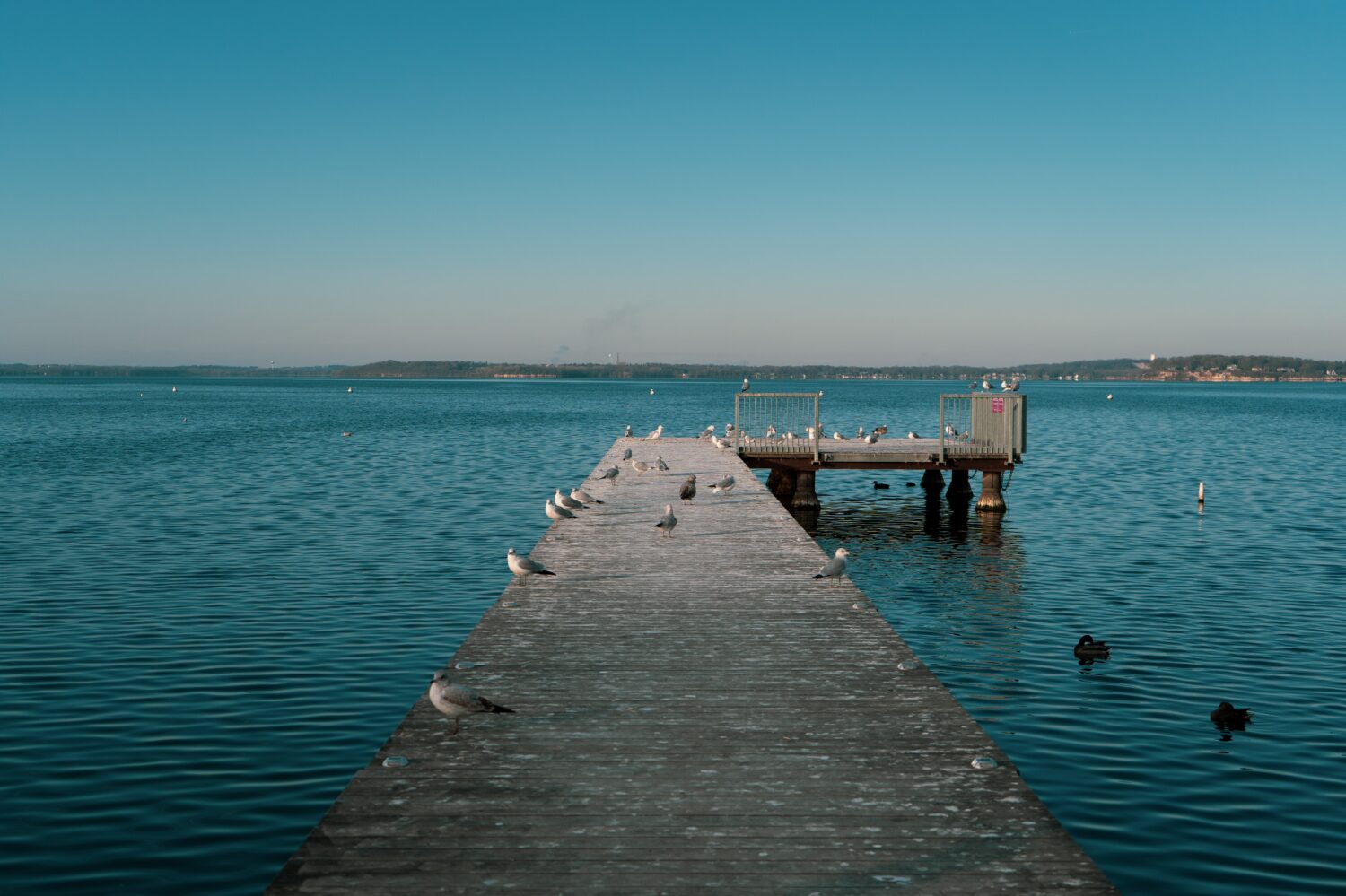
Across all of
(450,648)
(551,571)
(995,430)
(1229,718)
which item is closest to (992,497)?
(995,430)

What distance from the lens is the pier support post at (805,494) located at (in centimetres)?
3844

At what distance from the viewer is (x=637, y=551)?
2000 centimetres

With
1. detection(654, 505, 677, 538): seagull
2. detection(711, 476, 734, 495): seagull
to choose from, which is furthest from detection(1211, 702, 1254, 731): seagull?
detection(711, 476, 734, 495): seagull

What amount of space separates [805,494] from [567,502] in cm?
1560

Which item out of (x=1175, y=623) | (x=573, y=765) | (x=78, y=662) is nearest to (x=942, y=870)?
(x=573, y=765)

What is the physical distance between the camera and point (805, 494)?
127 ft

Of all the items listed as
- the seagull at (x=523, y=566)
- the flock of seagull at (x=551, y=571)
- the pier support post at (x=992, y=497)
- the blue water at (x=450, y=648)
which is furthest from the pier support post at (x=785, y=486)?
the seagull at (x=523, y=566)

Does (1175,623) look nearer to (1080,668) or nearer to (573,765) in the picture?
(1080,668)

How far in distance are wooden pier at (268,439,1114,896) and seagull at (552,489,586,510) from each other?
9.19m

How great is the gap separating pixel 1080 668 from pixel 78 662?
52.9 ft

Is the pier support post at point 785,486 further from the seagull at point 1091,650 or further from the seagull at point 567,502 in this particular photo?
the seagull at point 1091,650

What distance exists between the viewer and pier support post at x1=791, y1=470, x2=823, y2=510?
126 ft

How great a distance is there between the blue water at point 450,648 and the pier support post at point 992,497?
68 centimetres

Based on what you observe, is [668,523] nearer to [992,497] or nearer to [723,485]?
[723,485]
